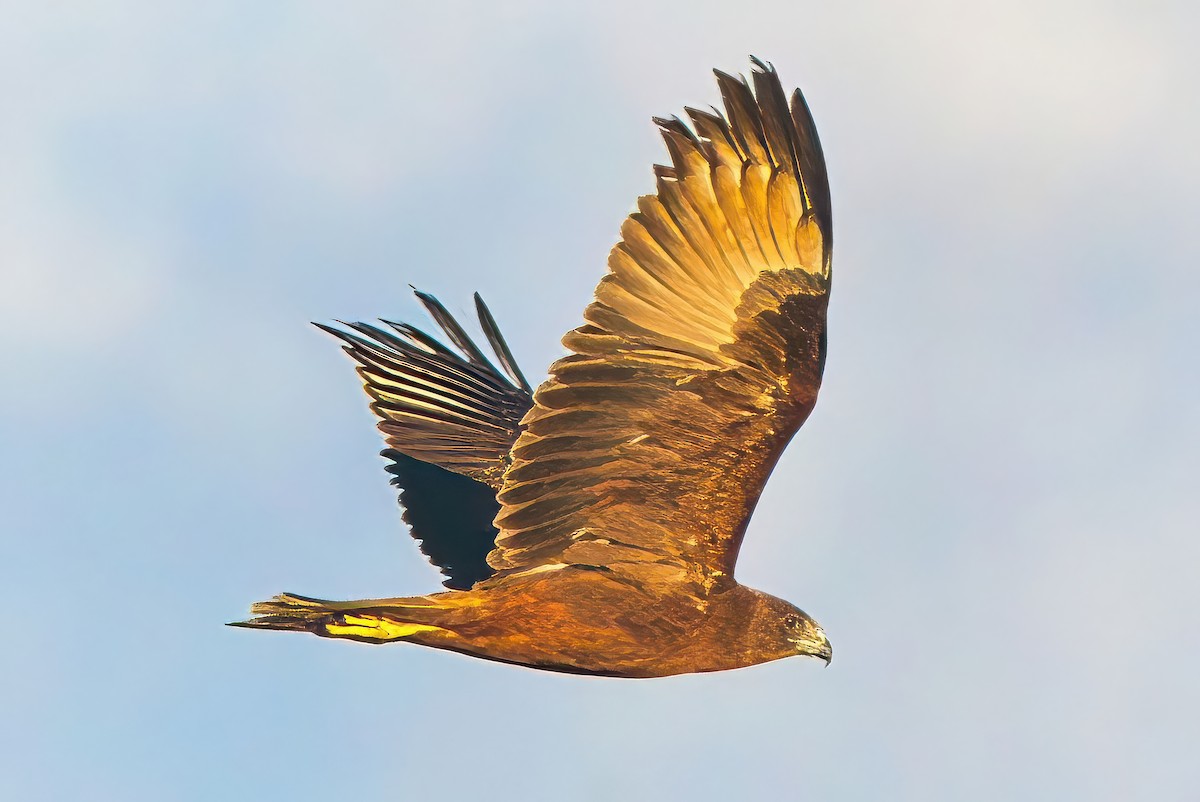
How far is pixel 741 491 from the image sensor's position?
8.56 meters

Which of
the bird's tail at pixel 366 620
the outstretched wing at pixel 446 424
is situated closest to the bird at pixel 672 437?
the bird's tail at pixel 366 620

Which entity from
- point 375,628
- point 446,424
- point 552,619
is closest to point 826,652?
point 552,619

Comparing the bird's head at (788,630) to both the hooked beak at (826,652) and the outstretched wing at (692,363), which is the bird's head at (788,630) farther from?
the outstretched wing at (692,363)

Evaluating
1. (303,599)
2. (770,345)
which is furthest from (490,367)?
(770,345)

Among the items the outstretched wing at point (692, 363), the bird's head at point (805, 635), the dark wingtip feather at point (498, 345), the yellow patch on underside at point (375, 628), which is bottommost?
the yellow patch on underside at point (375, 628)

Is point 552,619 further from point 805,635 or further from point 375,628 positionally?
point 805,635

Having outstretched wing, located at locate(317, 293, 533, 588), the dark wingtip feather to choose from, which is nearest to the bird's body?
outstretched wing, located at locate(317, 293, 533, 588)

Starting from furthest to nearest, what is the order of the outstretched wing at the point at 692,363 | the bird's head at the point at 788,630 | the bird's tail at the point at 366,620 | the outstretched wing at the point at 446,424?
the outstretched wing at the point at 446,424 < the bird's head at the point at 788,630 < the bird's tail at the point at 366,620 < the outstretched wing at the point at 692,363

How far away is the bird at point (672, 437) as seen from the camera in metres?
7.84

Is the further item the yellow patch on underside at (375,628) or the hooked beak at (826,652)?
the hooked beak at (826,652)

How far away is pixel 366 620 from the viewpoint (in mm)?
8852

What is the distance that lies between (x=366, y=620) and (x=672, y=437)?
7.14 ft

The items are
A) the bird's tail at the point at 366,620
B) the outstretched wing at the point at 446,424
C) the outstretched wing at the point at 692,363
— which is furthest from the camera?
the outstretched wing at the point at 446,424

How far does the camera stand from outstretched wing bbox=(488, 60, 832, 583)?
780 cm
